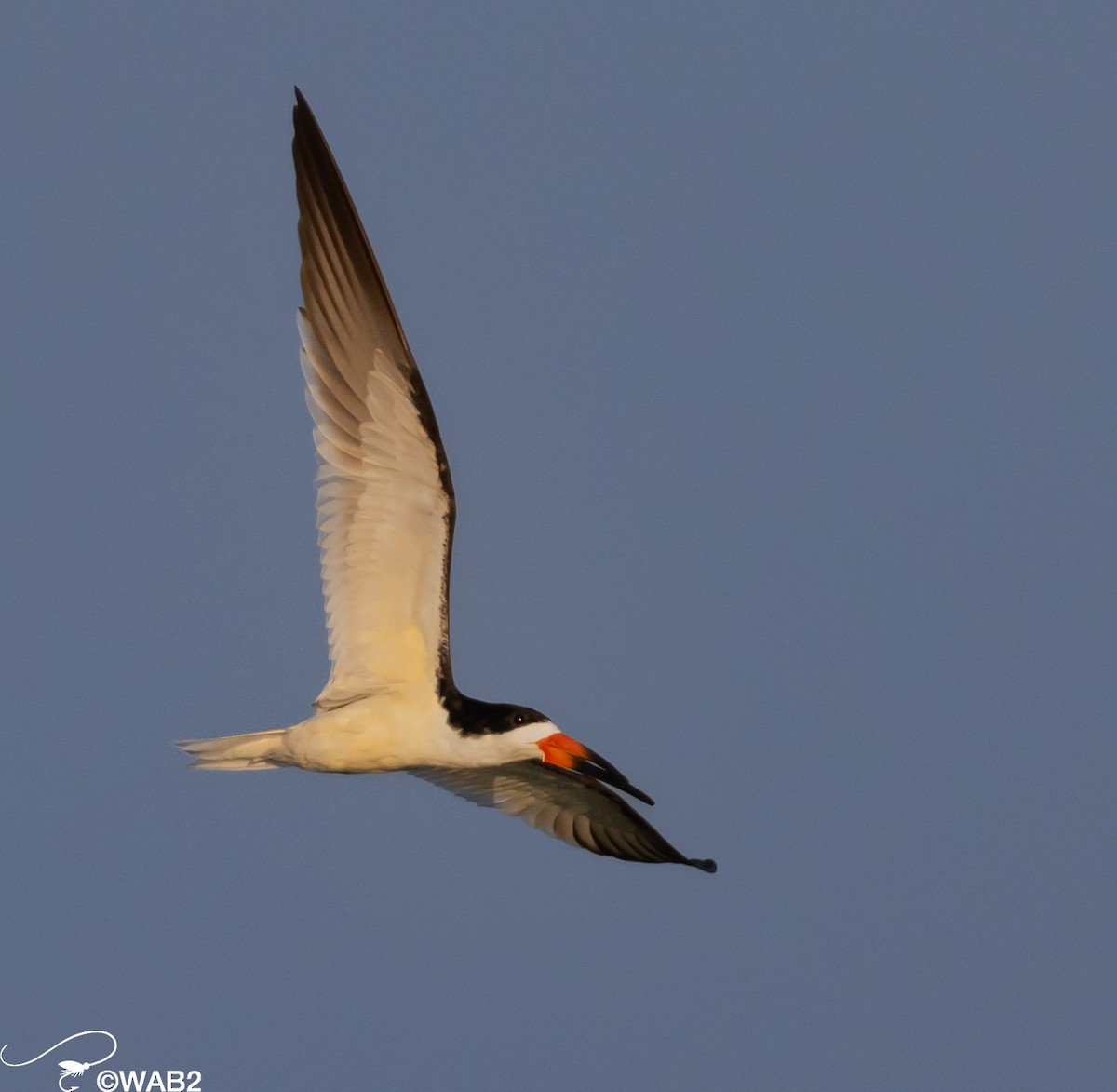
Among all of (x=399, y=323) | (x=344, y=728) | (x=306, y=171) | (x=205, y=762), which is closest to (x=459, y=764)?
(x=344, y=728)

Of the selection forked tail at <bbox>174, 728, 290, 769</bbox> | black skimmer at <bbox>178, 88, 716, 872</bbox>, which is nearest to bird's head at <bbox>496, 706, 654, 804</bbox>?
black skimmer at <bbox>178, 88, 716, 872</bbox>

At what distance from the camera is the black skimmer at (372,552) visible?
11.2 m

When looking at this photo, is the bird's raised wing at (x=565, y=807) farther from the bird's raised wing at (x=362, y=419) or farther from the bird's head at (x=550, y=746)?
the bird's raised wing at (x=362, y=419)

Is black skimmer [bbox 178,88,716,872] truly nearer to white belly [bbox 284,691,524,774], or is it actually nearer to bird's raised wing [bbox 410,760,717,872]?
white belly [bbox 284,691,524,774]

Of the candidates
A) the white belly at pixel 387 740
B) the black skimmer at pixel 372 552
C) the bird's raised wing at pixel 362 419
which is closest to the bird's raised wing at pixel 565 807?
the black skimmer at pixel 372 552

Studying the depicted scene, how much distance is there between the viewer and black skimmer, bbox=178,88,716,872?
1124 centimetres

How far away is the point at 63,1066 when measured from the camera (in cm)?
1372

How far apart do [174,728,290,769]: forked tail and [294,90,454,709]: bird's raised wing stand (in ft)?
3.39

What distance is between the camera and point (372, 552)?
37.6ft

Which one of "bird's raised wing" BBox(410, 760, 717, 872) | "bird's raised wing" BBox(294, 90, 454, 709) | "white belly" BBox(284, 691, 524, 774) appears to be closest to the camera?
"bird's raised wing" BBox(294, 90, 454, 709)

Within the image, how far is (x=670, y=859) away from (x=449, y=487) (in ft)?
11.1

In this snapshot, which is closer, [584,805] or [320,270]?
[320,270]

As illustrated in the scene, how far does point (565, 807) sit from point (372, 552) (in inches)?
111

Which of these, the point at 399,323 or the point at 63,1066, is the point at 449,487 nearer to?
the point at 399,323
